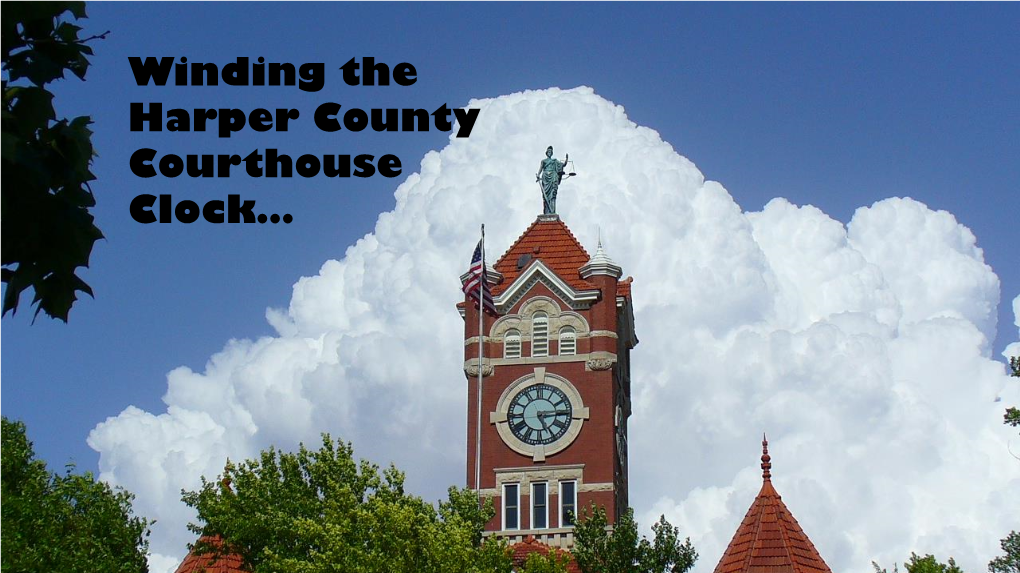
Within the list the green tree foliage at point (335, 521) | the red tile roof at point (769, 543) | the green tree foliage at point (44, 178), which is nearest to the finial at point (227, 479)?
the green tree foliage at point (335, 521)

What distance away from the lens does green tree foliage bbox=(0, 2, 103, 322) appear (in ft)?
42.5

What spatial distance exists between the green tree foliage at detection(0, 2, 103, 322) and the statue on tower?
56.0 meters


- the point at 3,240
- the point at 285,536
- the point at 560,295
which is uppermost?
the point at 560,295

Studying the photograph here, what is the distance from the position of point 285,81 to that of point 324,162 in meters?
1.60

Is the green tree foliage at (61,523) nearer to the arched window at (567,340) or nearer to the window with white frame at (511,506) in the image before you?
the window with white frame at (511,506)

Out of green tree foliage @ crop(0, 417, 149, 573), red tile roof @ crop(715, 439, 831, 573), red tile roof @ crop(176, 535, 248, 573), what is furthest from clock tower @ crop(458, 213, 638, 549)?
green tree foliage @ crop(0, 417, 149, 573)

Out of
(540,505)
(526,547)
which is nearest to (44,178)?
(526,547)

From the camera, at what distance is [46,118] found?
1298 cm

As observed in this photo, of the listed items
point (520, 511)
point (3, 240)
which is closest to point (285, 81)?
point (3, 240)

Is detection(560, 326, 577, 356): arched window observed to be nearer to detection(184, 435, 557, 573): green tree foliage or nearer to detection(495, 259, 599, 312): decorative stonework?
detection(495, 259, 599, 312): decorative stonework

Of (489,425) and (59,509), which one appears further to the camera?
(489,425)

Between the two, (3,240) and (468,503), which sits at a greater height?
(468,503)

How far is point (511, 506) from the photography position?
205 feet

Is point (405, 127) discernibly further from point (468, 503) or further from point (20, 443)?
point (20, 443)
